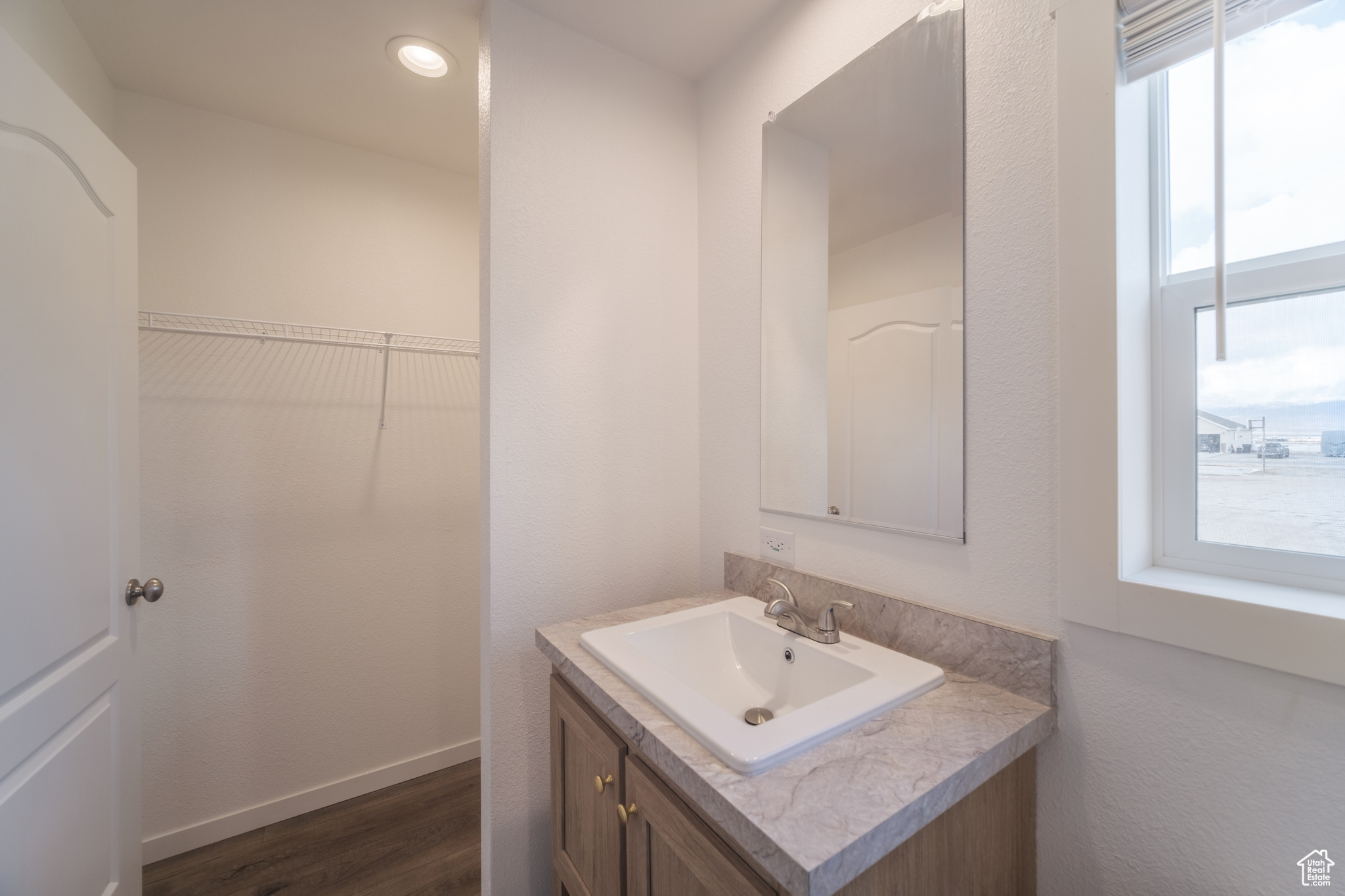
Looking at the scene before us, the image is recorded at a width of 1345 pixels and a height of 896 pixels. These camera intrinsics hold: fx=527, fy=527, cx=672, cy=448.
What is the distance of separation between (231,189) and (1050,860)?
281cm

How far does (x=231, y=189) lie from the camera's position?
5.96 feet

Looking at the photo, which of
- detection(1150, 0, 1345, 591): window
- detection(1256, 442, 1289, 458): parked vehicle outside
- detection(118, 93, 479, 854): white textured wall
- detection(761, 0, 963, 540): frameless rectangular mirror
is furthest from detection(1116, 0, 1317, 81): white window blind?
detection(118, 93, 479, 854): white textured wall

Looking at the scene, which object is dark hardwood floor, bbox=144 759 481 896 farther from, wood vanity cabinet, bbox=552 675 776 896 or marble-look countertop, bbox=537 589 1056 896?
marble-look countertop, bbox=537 589 1056 896

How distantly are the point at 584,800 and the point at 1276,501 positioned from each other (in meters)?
1.23

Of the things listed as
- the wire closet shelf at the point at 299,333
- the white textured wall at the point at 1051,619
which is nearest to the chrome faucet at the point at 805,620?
the white textured wall at the point at 1051,619

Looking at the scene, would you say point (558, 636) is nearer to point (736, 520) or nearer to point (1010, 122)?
point (736, 520)

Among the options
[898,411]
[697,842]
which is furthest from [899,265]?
[697,842]

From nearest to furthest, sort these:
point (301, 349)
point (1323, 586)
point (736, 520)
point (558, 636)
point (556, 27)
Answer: point (1323, 586) < point (558, 636) < point (556, 27) < point (736, 520) < point (301, 349)

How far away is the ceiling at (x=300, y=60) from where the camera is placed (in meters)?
1.35

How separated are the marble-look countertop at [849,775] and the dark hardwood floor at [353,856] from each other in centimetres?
125

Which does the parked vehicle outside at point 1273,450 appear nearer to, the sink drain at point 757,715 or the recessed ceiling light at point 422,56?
the sink drain at point 757,715

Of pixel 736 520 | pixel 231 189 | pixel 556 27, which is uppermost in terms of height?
pixel 556 27

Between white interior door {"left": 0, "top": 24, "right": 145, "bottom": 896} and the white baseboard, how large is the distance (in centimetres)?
47

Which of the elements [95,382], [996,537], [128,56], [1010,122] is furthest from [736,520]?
[128,56]
